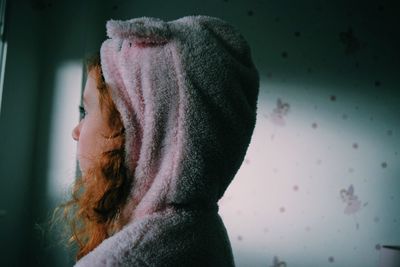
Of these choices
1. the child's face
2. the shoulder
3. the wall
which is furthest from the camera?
the wall

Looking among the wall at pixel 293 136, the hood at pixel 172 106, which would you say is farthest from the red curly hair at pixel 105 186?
the wall at pixel 293 136

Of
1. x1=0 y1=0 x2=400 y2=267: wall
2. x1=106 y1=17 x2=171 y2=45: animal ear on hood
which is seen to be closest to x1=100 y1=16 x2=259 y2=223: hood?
x1=106 y1=17 x2=171 y2=45: animal ear on hood

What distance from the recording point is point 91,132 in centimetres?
56

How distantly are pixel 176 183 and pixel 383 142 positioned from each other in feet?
5.00

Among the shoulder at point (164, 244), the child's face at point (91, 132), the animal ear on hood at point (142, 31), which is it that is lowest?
the shoulder at point (164, 244)

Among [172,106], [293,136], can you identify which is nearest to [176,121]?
[172,106]

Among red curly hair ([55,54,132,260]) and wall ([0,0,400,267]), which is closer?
red curly hair ([55,54,132,260])

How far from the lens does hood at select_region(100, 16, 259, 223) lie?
19.1 inches

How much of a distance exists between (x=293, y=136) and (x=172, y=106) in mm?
1331

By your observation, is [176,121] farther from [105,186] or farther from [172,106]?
[105,186]

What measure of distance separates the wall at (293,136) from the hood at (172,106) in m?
1.24

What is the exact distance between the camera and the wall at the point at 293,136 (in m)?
1.69

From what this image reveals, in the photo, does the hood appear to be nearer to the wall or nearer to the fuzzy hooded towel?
the fuzzy hooded towel

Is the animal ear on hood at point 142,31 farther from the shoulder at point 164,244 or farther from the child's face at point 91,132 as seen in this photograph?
the shoulder at point 164,244
